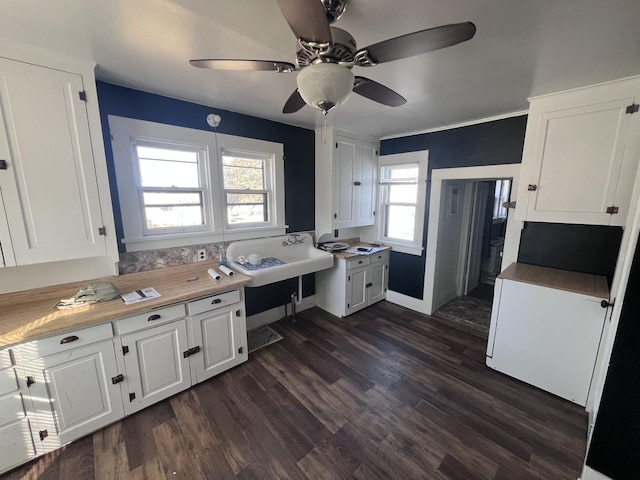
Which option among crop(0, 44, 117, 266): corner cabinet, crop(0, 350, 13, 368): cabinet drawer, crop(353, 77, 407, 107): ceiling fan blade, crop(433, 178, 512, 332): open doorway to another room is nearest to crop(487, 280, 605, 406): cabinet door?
crop(433, 178, 512, 332): open doorway to another room

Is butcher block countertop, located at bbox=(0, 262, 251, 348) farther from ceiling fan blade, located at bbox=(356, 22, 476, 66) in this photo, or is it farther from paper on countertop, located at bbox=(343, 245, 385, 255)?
ceiling fan blade, located at bbox=(356, 22, 476, 66)

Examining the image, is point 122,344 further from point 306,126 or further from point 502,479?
point 306,126

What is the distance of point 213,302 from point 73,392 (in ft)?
3.15

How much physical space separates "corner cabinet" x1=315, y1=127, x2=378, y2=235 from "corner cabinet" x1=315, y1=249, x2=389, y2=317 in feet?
1.74

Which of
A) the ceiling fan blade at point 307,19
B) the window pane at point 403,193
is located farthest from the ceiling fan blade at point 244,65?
the window pane at point 403,193

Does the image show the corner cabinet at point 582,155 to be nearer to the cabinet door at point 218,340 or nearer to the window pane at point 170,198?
the cabinet door at point 218,340

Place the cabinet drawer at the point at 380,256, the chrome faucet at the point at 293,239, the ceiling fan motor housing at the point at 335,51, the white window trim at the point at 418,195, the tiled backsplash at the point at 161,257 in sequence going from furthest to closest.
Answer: the cabinet drawer at the point at 380,256, the white window trim at the point at 418,195, the chrome faucet at the point at 293,239, the tiled backsplash at the point at 161,257, the ceiling fan motor housing at the point at 335,51

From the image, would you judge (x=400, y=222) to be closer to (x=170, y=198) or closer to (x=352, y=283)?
(x=352, y=283)

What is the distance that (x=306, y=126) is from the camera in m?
3.21

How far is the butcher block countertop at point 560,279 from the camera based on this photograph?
1896mm

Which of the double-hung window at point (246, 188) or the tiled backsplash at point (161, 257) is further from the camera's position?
the double-hung window at point (246, 188)

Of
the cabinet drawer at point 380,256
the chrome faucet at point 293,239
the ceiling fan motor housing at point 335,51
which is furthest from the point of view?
the cabinet drawer at point 380,256

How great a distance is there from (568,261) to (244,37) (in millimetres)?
3172

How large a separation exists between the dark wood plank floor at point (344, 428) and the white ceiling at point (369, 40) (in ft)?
7.98
